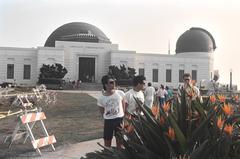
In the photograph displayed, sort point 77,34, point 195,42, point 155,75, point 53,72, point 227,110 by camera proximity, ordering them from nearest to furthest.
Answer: point 227,110 → point 53,72 → point 155,75 → point 77,34 → point 195,42

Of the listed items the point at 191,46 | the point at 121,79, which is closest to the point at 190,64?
the point at 191,46

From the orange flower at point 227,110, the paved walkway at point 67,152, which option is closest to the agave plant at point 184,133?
the orange flower at point 227,110

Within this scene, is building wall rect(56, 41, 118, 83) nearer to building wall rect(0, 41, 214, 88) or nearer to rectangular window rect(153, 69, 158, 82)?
building wall rect(0, 41, 214, 88)

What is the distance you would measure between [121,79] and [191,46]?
25.2 m

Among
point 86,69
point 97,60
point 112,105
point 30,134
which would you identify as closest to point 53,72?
point 86,69

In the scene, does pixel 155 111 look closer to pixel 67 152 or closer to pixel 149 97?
pixel 67 152

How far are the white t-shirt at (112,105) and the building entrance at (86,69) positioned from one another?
6368 cm

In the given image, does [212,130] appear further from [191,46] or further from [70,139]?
[191,46]

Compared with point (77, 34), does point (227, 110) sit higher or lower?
lower

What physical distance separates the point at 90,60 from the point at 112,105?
6495 cm

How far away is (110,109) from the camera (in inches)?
284

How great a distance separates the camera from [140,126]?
4.56 meters

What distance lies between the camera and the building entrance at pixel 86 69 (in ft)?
234

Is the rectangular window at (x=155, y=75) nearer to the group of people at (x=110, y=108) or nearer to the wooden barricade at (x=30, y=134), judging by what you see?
the wooden barricade at (x=30, y=134)
